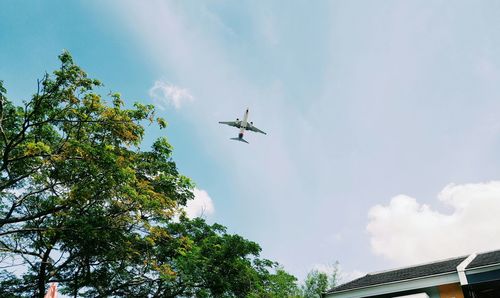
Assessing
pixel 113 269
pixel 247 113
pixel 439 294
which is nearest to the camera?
pixel 439 294

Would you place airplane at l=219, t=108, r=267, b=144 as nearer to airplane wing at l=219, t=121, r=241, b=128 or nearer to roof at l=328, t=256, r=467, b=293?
airplane wing at l=219, t=121, r=241, b=128

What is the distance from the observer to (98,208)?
458 inches

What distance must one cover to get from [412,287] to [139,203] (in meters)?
8.59

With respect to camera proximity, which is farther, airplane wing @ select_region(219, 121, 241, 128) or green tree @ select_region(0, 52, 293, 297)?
airplane wing @ select_region(219, 121, 241, 128)

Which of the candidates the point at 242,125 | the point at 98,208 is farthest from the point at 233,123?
the point at 98,208

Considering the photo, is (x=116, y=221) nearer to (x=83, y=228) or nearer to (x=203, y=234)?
(x=83, y=228)

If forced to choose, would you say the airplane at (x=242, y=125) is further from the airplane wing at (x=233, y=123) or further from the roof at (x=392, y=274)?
the roof at (x=392, y=274)

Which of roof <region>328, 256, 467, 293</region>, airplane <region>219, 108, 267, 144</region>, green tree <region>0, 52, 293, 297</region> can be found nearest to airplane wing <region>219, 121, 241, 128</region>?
airplane <region>219, 108, 267, 144</region>

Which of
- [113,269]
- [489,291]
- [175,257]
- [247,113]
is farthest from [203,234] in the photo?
[489,291]

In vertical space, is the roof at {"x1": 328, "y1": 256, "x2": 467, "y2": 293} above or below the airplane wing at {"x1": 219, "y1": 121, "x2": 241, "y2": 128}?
below

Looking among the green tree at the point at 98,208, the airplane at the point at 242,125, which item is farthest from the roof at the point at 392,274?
the airplane at the point at 242,125

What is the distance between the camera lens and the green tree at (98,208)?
10.8 m

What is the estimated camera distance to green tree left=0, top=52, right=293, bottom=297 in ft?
35.4

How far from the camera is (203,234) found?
1634 cm
